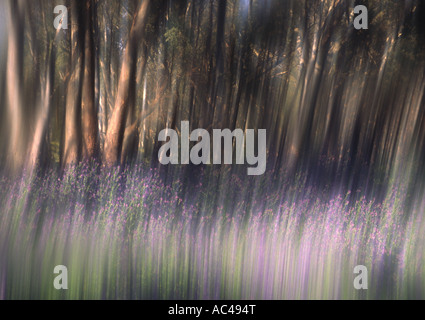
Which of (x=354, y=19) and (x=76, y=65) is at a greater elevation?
(x=354, y=19)

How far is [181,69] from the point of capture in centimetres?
203

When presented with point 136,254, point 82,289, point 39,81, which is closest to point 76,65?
point 39,81

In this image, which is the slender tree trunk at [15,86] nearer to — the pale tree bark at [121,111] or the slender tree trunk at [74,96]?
the slender tree trunk at [74,96]

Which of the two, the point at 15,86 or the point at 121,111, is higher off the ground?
the point at 15,86

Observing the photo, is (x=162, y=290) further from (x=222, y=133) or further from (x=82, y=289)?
(x=222, y=133)

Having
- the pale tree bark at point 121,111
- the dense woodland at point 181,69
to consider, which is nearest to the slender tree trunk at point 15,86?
the dense woodland at point 181,69

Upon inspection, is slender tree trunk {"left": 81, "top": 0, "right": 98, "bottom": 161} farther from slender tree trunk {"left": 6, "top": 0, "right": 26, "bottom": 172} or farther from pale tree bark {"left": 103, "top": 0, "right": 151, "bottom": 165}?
slender tree trunk {"left": 6, "top": 0, "right": 26, "bottom": 172}

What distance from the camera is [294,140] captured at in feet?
6.83

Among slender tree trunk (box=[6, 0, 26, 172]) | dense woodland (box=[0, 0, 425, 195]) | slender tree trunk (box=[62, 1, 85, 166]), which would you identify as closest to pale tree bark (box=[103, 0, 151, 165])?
dense woodland (box=[0, 0, 425, 195])

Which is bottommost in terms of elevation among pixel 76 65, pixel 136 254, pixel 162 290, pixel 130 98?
pixel 162 290

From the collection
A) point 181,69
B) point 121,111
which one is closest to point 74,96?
point 121,111

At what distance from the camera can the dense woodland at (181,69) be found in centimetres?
204

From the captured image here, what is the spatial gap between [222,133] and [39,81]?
1.00 metres

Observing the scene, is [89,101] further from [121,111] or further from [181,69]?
[181,69]
